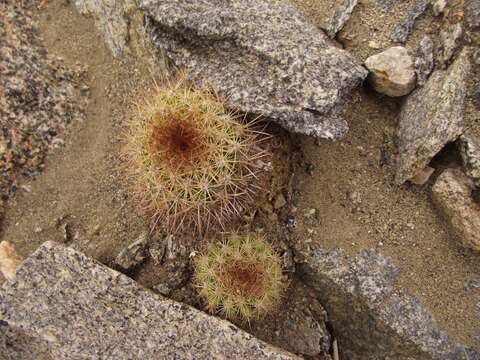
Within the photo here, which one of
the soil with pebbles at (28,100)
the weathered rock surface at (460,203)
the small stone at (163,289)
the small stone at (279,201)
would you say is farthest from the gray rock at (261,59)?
the small stone at (163,289)

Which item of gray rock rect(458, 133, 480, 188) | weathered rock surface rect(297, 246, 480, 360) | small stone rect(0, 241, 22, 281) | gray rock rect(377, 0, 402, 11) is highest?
gray rock rect(377, 0, 402, 11)

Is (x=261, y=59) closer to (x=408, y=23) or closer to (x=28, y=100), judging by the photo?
(x=408, y=23)

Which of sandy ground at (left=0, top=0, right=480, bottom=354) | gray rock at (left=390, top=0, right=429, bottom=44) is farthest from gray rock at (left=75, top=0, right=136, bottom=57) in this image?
gray rock at (left=390, top=0, right=429, bottom=44)

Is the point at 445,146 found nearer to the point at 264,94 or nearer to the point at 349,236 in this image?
the point at 349,236

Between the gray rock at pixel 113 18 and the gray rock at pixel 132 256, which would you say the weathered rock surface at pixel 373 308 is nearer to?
the gray rock at pixel 132 256

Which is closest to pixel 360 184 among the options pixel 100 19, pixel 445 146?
pixel 445 146

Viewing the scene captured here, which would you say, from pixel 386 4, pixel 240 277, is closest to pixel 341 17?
pixel 386 4

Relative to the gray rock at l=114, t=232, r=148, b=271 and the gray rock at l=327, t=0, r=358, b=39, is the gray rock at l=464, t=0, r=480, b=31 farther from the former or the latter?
the gray rock at l=114, t=232, r=148, b=271
